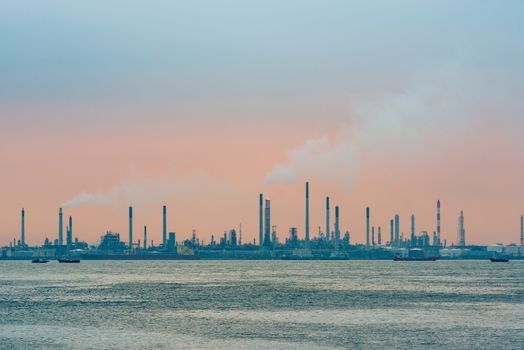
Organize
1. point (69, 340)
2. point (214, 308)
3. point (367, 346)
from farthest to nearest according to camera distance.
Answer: point (214, 308) < point (69, 340) < point (367, 346)

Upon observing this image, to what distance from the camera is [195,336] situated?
76438mm

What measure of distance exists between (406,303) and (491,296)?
2138 centimetres

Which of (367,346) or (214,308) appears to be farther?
(214,308)

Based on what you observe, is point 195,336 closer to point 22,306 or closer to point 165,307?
point 165,307

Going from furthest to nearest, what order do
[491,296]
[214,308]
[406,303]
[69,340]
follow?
[491,296] → [406,303] → [214,308] → [69,340]

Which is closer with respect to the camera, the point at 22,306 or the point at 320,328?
the point at 320,328

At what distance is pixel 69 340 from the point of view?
243ft

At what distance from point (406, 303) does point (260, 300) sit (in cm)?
1960

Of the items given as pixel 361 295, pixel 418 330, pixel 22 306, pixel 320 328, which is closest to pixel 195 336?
pixel 320 328

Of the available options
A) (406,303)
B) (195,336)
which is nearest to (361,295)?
(406,303)

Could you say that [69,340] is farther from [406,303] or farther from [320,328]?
[406,303]

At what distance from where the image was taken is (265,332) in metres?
79.2

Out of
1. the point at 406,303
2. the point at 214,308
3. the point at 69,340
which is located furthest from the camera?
the point at 406,303

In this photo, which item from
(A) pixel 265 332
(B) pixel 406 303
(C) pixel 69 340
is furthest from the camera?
(B) pixel 406 303
